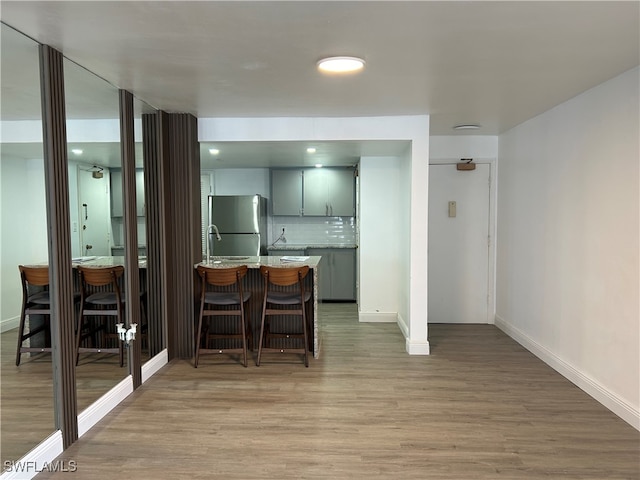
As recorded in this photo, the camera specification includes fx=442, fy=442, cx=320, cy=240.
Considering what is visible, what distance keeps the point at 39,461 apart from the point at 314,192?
17.2 ft

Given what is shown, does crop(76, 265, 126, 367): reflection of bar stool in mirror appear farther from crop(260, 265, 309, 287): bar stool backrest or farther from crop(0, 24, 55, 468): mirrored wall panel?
crop(260, 265, 309, 287): bar stool backrest

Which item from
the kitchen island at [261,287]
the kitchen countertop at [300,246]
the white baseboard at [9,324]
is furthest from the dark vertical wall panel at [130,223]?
the kitchen countertop at [300,246]

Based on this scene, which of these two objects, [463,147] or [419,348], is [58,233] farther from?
[463,147]

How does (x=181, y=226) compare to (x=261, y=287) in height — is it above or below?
above

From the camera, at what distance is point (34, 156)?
2.42 meters

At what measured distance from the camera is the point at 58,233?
2.53 meters

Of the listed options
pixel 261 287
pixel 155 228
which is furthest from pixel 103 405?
pixel 261 287

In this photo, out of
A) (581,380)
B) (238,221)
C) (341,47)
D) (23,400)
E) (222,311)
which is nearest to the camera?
(23,400)

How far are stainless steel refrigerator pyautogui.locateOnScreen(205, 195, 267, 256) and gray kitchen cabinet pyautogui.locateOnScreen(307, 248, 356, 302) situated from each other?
947 millimetres

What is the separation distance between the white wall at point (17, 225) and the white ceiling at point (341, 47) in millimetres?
311

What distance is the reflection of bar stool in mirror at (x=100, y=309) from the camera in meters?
3.01

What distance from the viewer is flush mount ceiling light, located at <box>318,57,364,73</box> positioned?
2.66m

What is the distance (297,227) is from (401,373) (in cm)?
398

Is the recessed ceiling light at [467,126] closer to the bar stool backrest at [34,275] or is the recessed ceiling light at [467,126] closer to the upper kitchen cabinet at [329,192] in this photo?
the upper kitchen cabinet at [329,192]
